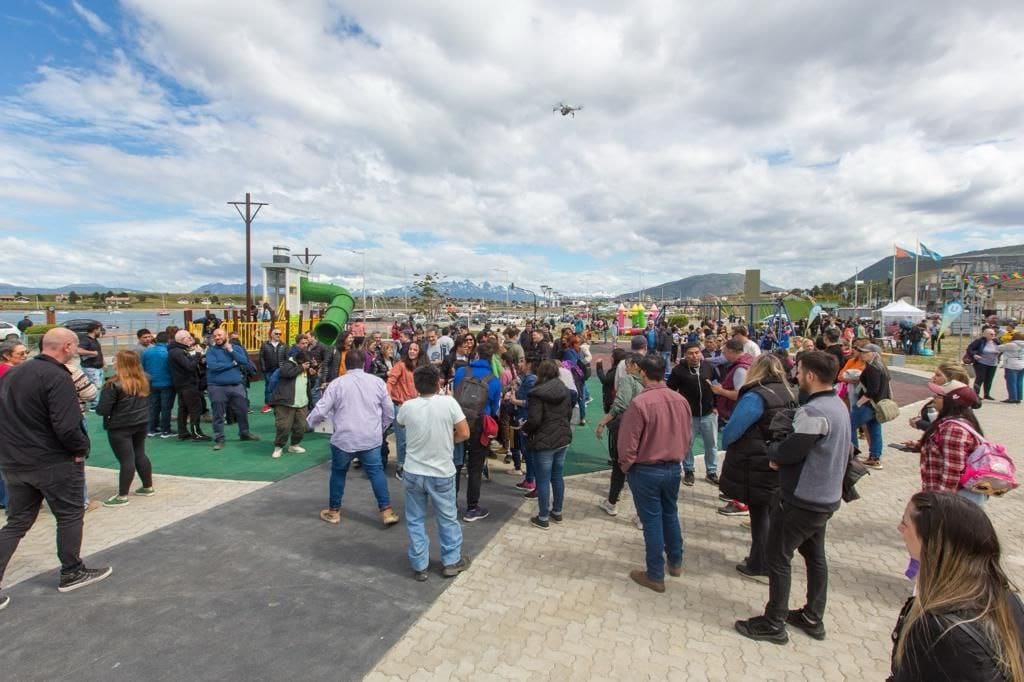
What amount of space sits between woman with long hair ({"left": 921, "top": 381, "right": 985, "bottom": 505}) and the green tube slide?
11312 mm

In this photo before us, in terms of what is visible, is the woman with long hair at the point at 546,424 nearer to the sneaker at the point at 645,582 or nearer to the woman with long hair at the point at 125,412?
the sneaker at the point at 645,582

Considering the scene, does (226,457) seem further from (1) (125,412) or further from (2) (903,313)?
(2) (903,313)

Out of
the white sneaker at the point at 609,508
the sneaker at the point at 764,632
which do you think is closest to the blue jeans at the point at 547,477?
the white sneaker at the point at 609,508

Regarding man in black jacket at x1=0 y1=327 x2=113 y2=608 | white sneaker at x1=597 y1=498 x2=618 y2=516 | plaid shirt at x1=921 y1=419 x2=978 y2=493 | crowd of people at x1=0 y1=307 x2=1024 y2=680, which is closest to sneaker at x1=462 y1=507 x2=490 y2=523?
crowd of people at x1=0 y1=307 x2=1024 y2=680

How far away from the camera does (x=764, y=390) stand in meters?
3.68

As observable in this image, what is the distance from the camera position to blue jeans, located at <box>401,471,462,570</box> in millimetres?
3900

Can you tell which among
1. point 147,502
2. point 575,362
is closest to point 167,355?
point 147,502

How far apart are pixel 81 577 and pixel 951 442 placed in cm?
628

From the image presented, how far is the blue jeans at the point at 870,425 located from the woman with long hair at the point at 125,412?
27.1 ft

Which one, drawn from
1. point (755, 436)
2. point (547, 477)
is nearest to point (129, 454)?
point (547, 477)

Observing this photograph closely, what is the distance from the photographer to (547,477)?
15.9 feet

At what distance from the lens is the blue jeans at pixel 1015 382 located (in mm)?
11328

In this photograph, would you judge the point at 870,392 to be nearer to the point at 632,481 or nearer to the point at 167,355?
Answer: the point at 632,481

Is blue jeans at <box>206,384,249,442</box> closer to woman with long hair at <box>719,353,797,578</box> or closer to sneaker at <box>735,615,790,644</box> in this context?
woman with long hair at <box>719,353,797,578</box>
